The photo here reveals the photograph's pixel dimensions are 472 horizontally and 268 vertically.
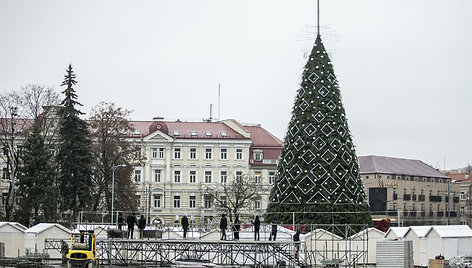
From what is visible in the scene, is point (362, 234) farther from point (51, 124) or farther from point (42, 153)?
point (51, 124)

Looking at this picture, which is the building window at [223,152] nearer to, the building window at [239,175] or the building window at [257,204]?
the building window at [239,175]

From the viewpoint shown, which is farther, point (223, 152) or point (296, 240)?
point (223, 152)

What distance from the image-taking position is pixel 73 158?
67.5 meters

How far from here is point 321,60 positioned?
53.2m

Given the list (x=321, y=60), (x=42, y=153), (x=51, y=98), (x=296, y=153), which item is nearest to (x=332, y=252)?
(x=296, y=153)

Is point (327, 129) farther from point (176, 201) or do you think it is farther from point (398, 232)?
point (176, 201)

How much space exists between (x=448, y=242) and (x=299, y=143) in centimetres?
1071

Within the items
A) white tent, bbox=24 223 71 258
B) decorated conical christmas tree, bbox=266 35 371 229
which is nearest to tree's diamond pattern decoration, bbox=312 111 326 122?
decorated conical christmas tree, bbox=266 35 371 229

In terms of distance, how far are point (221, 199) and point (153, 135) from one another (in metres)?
10.8

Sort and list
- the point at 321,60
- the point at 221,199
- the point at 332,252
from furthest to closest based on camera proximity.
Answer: the point at 221,199 → the point at 321,60 → the point at 332,252

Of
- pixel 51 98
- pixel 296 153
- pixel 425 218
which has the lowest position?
pixel 425 218

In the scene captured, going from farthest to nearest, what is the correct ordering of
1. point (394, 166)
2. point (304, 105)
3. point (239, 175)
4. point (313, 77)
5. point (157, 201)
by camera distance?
point (394, 166), point (239, 175), point (157, 201), point (313, 77), point (304, 105)

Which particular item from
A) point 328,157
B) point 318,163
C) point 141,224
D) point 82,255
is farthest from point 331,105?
point 82,255

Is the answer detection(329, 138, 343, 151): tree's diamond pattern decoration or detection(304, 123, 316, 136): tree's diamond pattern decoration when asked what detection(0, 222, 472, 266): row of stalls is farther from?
detection(304, 123, 316, 136): tree's diamond pattern decoration
